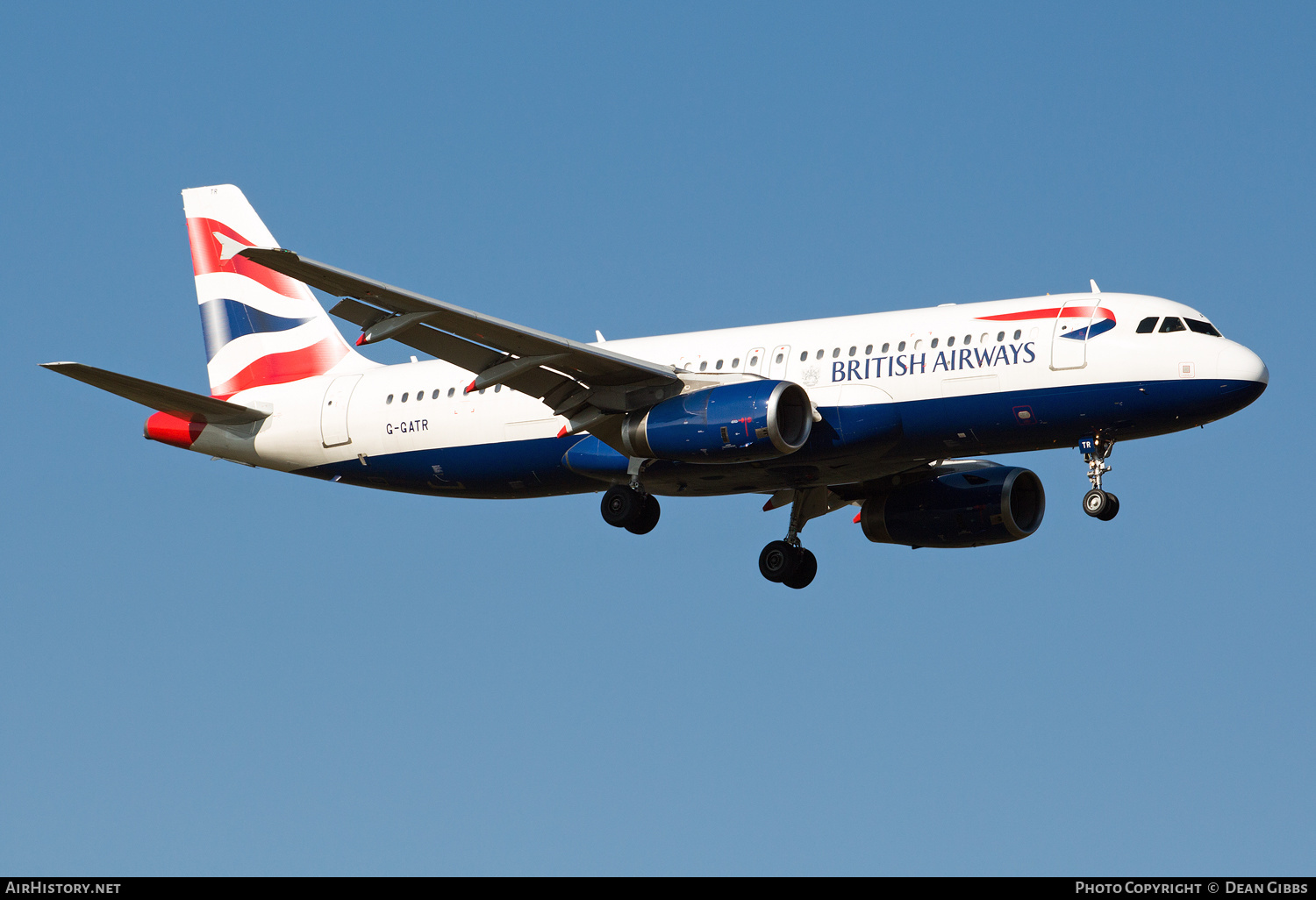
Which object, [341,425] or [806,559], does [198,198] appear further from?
[806,559]

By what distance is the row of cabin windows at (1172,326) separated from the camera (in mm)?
35188

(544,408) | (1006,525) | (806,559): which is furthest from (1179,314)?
(544,408)

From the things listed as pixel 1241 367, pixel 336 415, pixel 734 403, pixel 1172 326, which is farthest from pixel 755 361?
pixel 336 415

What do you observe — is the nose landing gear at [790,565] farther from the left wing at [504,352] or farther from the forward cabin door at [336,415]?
the forward cabin door at [336,415]

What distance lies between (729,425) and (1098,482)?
746 cm

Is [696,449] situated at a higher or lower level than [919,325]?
lower

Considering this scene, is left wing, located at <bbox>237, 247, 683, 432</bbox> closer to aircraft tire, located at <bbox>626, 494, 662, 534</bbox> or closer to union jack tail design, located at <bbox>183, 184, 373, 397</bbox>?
aircraft tire, located at <bbox>626, 494, 662, 534</bbox>

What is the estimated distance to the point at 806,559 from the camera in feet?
139

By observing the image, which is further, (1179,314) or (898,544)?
(898,544)

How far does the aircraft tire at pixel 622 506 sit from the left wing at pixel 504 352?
1.64m

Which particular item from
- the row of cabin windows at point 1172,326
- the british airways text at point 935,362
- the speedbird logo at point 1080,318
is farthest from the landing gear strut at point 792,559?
the row of cabin windows at point 1172,326

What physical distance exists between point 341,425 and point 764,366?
1092 cm

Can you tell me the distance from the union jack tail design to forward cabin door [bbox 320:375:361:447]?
3.76 ft

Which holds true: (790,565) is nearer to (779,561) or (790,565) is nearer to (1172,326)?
(779,561)
